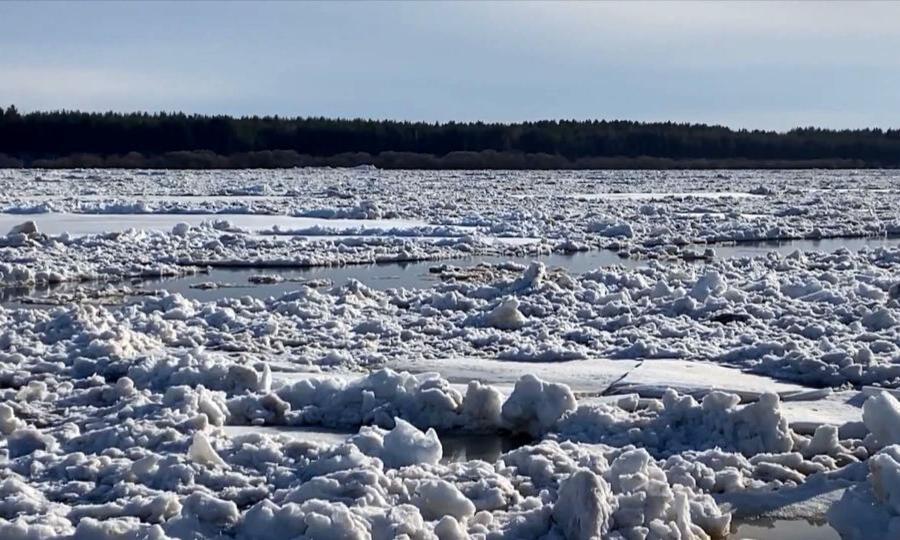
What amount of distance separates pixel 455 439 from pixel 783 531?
7.17 feet

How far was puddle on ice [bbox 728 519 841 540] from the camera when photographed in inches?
219

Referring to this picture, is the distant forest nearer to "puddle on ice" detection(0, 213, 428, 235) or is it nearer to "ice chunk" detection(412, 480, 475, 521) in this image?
"puddle on ice" detection(0, 213, 428, 235)

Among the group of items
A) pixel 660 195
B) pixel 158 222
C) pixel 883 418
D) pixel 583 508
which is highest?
pixel 883 418

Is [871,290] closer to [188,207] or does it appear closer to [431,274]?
[431,274]

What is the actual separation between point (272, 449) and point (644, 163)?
65.0 metres

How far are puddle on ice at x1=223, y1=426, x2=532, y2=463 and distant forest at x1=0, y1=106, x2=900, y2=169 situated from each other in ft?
187

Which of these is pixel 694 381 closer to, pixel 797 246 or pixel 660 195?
pixel 797 246

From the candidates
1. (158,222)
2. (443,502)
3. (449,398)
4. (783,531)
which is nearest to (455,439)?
(449,398)

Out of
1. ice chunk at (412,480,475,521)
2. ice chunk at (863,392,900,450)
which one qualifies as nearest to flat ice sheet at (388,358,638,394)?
ice chunk at (863,392,900,450)

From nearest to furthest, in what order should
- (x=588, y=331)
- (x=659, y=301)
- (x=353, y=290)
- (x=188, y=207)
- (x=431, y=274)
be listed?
(x=588, y=331) → (x=659, y=301) → (x=353, y=290) → (x=431, y=274) → (x=188, y=207)

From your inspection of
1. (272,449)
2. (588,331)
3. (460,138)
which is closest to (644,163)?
(460,138)

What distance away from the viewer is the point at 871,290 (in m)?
12.3

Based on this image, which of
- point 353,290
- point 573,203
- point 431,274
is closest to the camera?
point 353,290

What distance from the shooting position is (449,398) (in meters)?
7.49
